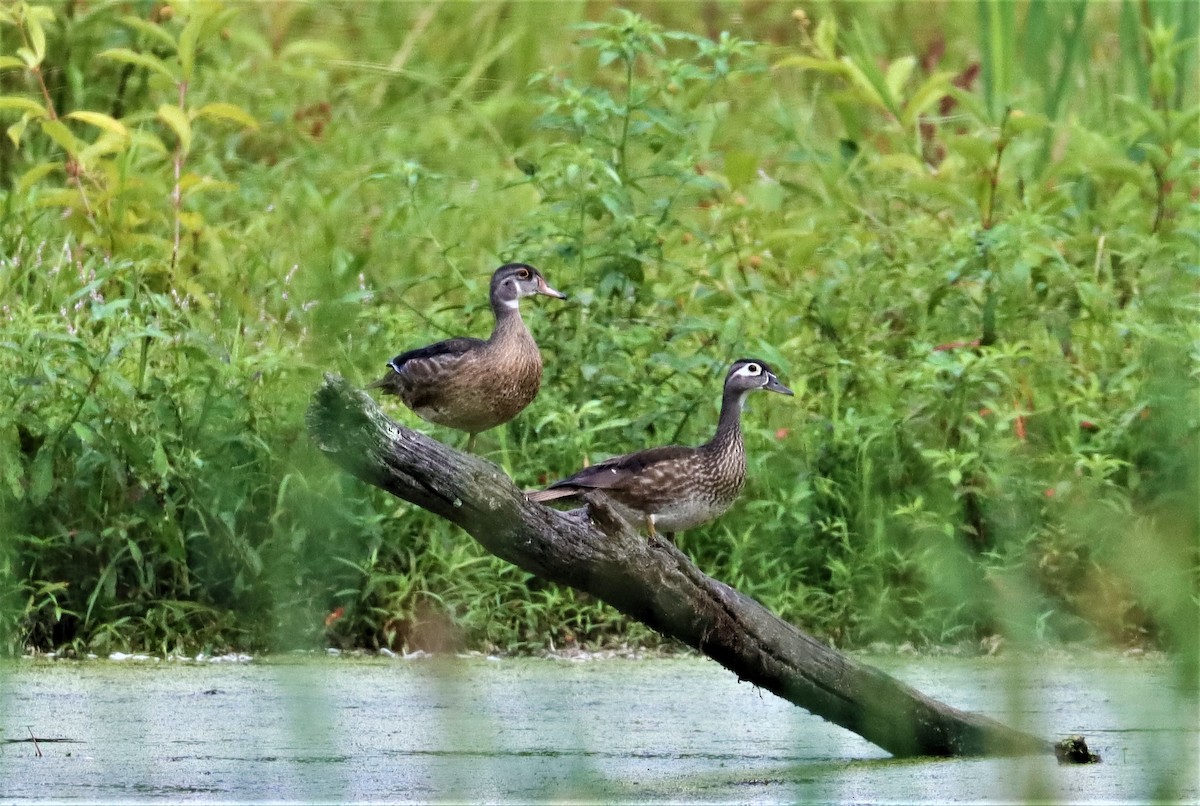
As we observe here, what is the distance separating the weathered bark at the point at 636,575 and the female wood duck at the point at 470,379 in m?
1.43

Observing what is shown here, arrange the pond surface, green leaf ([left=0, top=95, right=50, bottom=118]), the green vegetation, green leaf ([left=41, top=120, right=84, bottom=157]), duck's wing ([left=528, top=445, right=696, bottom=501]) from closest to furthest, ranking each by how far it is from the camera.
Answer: the pond surface < duck's wing ([left=528, top=445, right=696, bottom=501]) < the green vegetation < green leaf ([left=0, top=95, right=50, bottom=118]) < green leaf ([left=41, top=120, right=84, bottom=157])

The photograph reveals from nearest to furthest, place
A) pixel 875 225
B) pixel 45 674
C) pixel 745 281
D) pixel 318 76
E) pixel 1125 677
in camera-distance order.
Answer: pixel 1125 677 < pixel 45 674 < pixel 745 281 < pixel 875 225 < pixel 318 76

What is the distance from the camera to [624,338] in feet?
20.0

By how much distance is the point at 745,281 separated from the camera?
692 centimetres

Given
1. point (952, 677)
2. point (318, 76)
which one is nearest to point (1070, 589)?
point (952, 677)

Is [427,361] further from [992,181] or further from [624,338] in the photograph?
[992,181]

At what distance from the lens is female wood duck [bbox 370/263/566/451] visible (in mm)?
5289

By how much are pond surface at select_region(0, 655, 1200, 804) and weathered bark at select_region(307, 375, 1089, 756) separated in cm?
9

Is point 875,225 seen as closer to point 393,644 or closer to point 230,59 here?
A: point 393,644

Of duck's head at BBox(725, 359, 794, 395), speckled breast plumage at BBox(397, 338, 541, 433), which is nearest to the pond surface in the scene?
speckled breast plumage at BBox(397, 338, 541, 433)

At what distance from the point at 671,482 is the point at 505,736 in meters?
0.87

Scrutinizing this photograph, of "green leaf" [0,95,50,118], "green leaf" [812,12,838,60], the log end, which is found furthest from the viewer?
"green leaf" [812,12,838,60]

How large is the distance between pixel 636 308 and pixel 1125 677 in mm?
4657

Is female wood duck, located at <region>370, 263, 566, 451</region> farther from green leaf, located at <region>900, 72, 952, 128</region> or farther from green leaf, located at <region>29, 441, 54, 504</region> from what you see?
green leaf, located at <region>900, 72, 952, 128</region>
